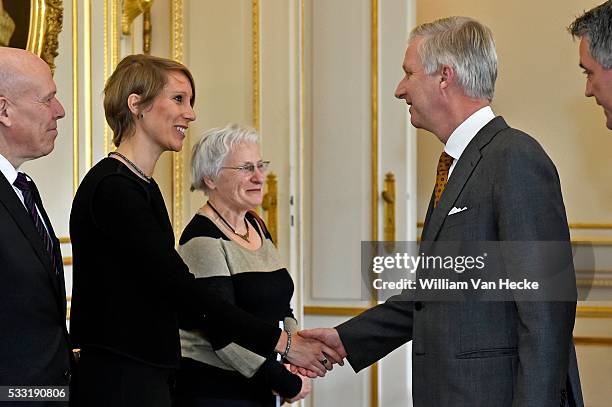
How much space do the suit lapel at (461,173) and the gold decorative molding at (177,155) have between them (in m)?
2.20

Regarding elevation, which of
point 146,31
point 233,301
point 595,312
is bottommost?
point 595,312

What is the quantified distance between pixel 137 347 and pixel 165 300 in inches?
6.4

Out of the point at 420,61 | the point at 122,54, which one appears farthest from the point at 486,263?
the point at 122,54

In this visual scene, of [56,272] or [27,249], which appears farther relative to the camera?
[56,272]

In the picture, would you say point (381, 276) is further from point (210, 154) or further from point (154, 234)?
point (154, 234)

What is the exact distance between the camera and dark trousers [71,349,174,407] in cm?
242

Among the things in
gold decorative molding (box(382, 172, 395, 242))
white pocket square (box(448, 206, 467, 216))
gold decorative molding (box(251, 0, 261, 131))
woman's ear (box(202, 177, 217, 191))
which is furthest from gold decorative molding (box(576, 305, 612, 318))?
white pocket square (box(448, 206, 467, 216))

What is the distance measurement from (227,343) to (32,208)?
0.98m

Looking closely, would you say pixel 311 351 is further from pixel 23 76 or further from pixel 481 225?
pixel 23 76

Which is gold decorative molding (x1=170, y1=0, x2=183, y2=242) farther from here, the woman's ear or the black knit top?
the black knit top

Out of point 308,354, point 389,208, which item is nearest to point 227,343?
point 308,354

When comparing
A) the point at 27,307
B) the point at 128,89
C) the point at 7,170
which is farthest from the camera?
the point at 128,89

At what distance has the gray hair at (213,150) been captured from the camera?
10.9ft

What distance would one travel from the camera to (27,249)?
204 centimetres
